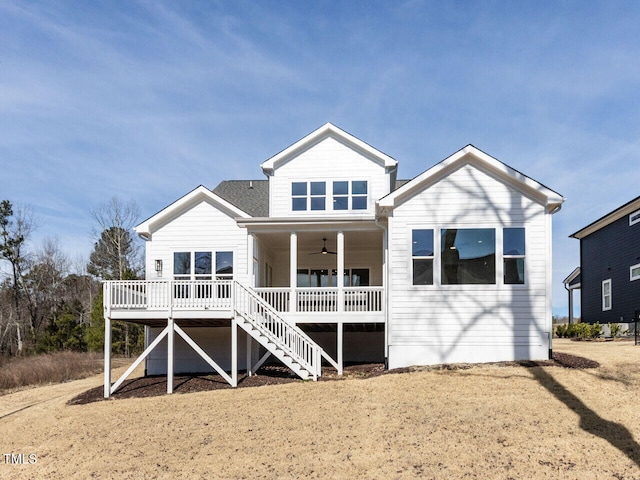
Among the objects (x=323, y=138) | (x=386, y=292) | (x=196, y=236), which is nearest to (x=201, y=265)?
(x=196, y=236)

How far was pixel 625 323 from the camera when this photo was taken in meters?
23.9

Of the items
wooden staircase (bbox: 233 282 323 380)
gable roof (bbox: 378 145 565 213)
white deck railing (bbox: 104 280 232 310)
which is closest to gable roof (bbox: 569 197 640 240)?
gable roof (bbox: 378 145 565 213)

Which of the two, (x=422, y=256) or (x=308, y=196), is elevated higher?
(x=308, y=196)

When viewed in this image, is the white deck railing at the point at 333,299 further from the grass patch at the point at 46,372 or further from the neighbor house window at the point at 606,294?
the neighbor house window at the point at 606,294

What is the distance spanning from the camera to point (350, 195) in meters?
18.9

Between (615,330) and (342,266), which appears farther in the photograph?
(615,330)

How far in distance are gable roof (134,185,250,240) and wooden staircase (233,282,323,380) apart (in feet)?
11.5

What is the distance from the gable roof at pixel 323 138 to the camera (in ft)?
61.6

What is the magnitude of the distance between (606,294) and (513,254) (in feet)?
48.8

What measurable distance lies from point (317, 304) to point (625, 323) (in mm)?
14683

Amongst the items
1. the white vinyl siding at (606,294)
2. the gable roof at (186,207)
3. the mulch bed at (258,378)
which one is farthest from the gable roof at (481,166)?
the white vinyl siding at (606,294)

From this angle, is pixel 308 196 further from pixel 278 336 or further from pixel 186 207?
pixel 278 336

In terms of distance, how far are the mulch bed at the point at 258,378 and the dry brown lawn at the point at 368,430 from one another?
1.95 ft

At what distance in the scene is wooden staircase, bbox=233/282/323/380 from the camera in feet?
49.2
